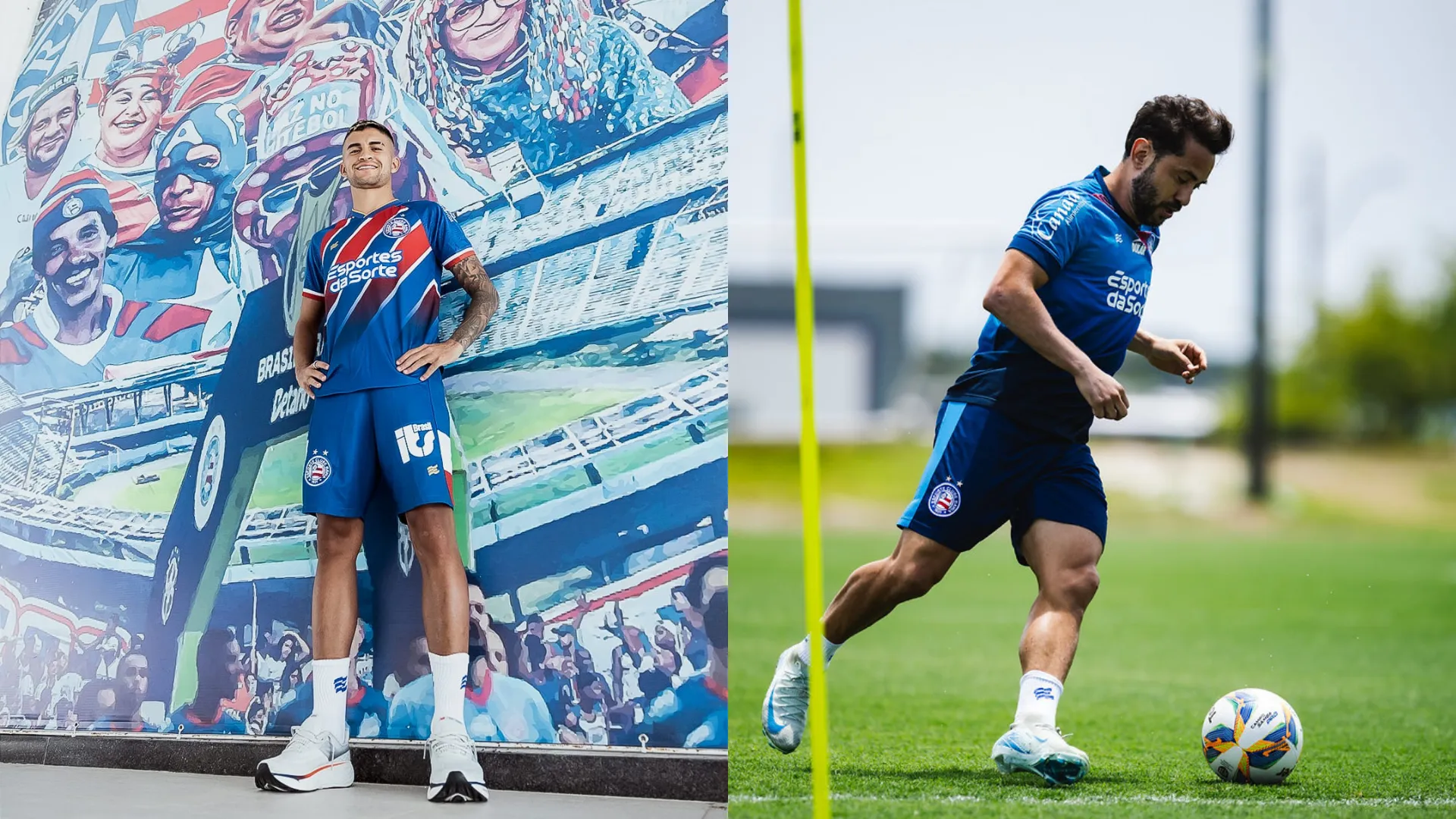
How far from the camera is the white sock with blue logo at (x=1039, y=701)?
3.72 meters

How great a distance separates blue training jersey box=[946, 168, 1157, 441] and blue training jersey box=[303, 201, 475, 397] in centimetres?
166

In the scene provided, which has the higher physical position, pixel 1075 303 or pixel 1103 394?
pixel 1075 303

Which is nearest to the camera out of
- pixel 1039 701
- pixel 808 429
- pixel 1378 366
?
pixel 808 429

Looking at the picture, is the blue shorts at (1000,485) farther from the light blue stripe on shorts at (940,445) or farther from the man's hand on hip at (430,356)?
the man's hand on hip at (430,356)

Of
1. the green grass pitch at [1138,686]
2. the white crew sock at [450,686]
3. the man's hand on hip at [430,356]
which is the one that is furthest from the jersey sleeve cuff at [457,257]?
the green grass pitch at [1138,686]

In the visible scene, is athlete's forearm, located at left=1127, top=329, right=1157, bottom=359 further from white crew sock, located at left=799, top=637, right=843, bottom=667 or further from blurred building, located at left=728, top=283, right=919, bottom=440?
blurred building, located at left=728, top=283, right=919, bottom=440

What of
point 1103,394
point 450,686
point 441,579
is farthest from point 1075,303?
point 450,686

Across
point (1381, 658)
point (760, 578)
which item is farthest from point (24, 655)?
point (760, 578)

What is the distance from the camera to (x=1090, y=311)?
4031 mm

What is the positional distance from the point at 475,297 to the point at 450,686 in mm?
1168

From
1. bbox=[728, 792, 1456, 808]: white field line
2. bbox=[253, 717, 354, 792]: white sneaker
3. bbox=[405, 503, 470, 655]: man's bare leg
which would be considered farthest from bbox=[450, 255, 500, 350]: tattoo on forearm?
bbox=[728, 792, 1456, 808]: white field line

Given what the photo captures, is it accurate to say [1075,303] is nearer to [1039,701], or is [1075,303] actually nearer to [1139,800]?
[1039,701]

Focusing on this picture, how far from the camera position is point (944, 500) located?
406 cm

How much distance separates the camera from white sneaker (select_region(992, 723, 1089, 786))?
3709 millimetres
